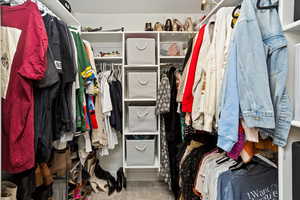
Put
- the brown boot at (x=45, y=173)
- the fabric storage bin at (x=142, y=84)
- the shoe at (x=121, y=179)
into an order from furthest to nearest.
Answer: the shoe at (x=121, y=179), the fabric storage bin at (x=142, y=84), the brown boot at (x=45, y=173)

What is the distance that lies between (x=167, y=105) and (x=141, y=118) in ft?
1.12

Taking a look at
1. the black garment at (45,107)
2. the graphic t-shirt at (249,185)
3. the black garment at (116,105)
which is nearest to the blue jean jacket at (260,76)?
the graphic t-shirt at (249,185)

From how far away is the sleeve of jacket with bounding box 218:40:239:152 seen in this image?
30.8 inches

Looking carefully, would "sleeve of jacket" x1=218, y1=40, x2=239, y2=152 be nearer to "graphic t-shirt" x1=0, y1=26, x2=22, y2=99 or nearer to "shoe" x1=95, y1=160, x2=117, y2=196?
"graphic t-shirt" x1=0, y1=26, x2=22, y2=99

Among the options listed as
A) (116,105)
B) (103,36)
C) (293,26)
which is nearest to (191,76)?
(293,26)

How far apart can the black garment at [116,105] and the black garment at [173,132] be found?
0.50 m


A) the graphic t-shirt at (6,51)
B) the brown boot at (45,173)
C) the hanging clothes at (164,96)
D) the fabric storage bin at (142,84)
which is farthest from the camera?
the fabric storage bin at (142,84)

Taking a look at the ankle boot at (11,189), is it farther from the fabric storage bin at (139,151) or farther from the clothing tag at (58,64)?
the fabric storage bin at (139,151)

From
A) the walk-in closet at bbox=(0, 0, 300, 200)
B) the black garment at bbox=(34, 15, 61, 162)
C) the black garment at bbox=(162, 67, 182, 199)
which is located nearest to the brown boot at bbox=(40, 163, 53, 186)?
the walk-in closet at bbox=(0, 0, 300, 200)

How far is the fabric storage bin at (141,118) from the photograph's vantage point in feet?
6.58

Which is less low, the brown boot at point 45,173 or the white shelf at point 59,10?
the white shelf at point 59,10

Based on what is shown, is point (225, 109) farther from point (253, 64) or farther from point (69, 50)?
point (69, 50)

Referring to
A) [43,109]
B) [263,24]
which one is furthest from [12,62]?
[263,24]

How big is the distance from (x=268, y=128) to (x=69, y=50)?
1.18 metres
